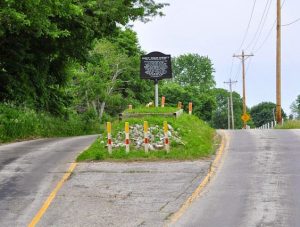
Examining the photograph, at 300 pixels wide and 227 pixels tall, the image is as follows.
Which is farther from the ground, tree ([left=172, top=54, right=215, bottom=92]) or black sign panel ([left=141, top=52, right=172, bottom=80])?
tree ([left=172, top=54, right=215, bottom=92])

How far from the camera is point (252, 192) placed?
1278 cm

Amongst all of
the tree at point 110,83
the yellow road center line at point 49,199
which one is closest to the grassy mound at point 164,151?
the yellow road center line at point 49,199

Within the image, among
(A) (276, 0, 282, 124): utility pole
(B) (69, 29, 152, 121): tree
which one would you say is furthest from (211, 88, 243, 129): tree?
(A) (276, 0, 282, 124): utility pole

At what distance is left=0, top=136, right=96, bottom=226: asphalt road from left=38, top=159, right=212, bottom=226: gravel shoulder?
1.42 feet

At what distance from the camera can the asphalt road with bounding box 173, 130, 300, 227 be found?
10.6 metres

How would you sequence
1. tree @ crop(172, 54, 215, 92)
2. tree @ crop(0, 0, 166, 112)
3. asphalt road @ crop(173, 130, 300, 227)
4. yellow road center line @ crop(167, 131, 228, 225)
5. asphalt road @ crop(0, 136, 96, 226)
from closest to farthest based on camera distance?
asphalt road @ crop(173, 130, 300, 227) < yellow road center line @ crop(167, 131, 228, 225) < asphalt road @ crop(0, 136, 96, 226) < tree @ crop(0, 0, 166, 112) < tree @ crop(172, 54, 215, 92)

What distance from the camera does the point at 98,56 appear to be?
33.7m

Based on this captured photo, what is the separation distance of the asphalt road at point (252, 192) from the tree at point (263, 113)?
130m

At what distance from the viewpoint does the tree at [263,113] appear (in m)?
147

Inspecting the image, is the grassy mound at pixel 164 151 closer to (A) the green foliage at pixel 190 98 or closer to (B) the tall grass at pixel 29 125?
(B) the tall grass at pixel 29 125

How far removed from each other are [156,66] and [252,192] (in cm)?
1193

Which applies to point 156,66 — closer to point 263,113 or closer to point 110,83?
point 110,83

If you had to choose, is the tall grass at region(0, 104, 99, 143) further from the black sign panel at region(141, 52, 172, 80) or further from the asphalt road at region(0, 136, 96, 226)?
the black sign panel at region(141, 52, 172, 80)

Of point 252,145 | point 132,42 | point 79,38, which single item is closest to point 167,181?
point 252,145
